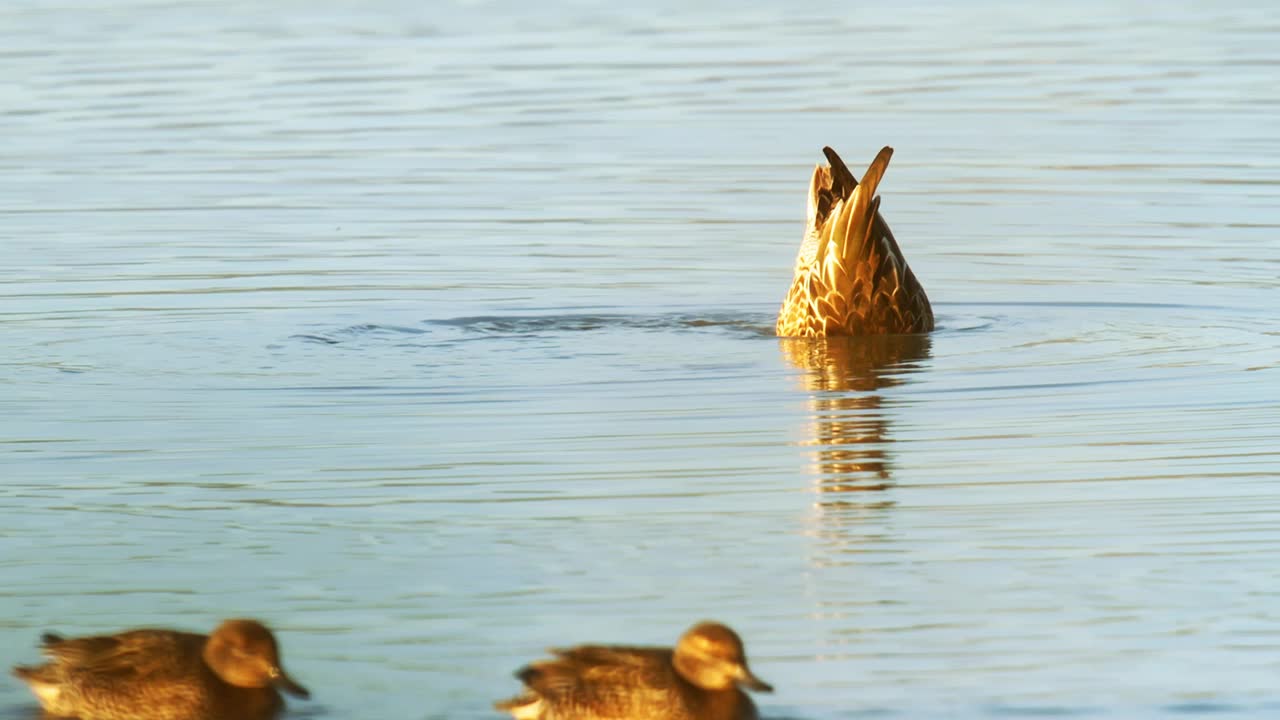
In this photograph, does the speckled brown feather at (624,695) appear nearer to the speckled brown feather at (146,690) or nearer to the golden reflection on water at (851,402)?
the speckled brown feather at (146,690)

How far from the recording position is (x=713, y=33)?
2689cm

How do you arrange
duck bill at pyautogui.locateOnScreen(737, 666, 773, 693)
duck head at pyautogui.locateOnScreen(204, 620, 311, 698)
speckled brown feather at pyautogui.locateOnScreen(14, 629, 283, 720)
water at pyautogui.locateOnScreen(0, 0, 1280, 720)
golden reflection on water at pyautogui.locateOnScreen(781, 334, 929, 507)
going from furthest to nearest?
golden reflection on water at pyautogui.locateOnScreen(781, 334, 929, 507)
water at pyautogui.locateOnScreen(0, 0, 1280, 720)
speckled brown feather at pyautogui.locateOnScreen(14, 629, 283, 720)
duck head at pyautogui.locateOnScreen(204, 620, 311, 698)
duck bill at pyautogui.locateOnScreen(737, 666, 773, 693)

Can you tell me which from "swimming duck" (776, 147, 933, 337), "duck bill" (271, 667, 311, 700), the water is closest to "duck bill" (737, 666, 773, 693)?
the water

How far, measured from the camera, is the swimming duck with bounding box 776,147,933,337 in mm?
12383

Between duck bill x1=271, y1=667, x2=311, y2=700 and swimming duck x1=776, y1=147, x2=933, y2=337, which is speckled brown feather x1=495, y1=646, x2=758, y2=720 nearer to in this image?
duck bill x1=271, y1=667, x2=311, y2=700

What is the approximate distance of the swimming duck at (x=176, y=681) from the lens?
633 cm

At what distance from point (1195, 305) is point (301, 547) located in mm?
6373

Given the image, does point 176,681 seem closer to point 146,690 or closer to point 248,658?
point 146,690

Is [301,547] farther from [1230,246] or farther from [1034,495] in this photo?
[1230,246]

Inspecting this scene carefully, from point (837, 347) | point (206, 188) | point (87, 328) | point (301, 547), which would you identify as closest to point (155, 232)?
point (206, 188)

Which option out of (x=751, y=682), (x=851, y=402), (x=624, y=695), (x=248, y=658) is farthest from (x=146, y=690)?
(x=851, y=402)

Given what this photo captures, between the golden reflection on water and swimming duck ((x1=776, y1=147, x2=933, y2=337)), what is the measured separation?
0.26ft

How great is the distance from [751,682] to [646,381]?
5040mm

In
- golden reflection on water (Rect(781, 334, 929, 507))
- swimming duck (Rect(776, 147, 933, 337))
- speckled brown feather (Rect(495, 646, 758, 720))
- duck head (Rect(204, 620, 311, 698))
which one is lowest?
speckled brown feather (Rect(495, 646, 758, 720))
